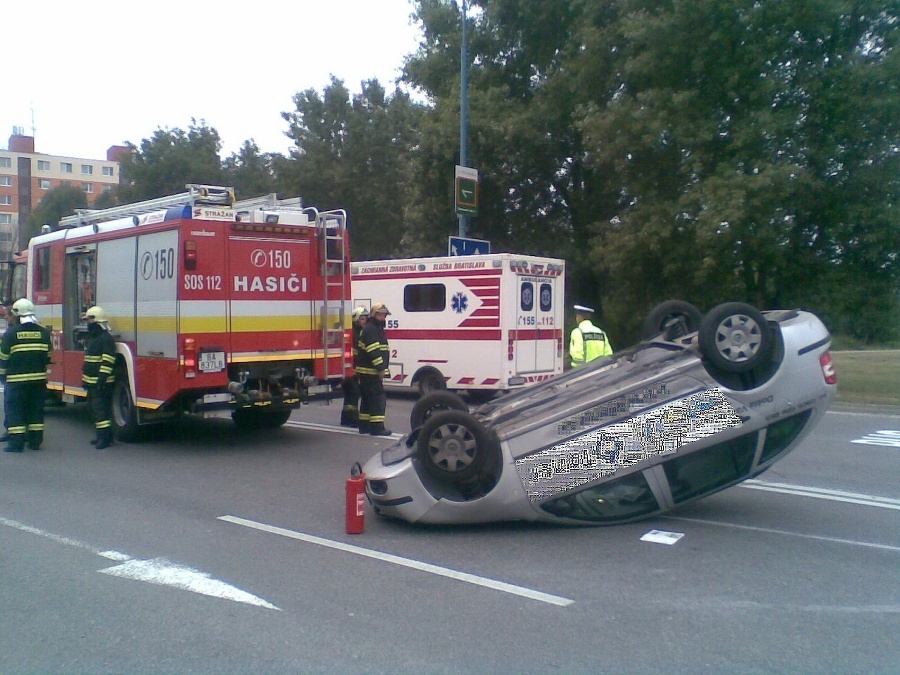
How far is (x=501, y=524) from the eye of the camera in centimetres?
698

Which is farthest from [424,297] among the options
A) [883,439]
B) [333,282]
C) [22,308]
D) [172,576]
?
[172,576]

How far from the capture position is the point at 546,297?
1545 cm

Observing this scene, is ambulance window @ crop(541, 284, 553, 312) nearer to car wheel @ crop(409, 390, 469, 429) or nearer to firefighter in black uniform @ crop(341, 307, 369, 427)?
firefighter in black uniform @ crop(341, 307, 369, 427)

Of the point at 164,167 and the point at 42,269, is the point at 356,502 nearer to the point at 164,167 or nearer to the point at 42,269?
the point at 42,269

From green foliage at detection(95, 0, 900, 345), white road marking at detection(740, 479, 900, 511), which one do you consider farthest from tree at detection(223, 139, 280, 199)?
white road marking at detection(740, 479, 900, 511)

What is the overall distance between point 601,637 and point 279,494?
14.4ft

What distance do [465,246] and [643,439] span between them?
10794 mm

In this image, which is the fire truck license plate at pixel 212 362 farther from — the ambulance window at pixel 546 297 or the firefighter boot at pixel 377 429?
the ambulance window at pixel 546 297

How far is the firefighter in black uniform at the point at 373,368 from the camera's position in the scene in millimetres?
11469

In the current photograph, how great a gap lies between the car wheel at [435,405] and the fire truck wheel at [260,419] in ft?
16.9

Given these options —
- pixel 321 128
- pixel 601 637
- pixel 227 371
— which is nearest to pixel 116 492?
pixel 227 371

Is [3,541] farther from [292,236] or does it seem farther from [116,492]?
[292,236]

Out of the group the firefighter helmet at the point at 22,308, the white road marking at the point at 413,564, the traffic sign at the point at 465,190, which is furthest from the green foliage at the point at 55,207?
the white road marking at the point at 413,564

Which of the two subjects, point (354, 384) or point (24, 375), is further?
point (354, 384)
